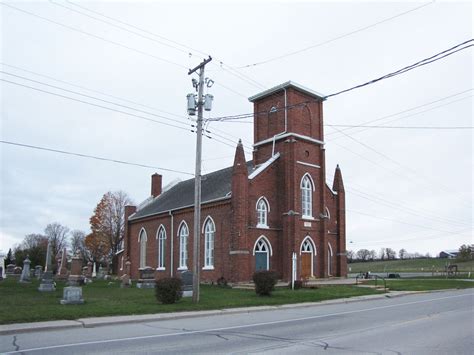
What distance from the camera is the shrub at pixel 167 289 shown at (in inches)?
751

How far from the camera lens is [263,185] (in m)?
34.7

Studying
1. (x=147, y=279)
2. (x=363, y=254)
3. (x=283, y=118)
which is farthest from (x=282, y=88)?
(x=363, y=254)

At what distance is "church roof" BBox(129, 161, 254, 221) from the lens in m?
36.2

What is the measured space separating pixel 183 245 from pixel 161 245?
4.32 meters

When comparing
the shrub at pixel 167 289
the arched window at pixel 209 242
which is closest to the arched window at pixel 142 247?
the arched window at pixel 209 242

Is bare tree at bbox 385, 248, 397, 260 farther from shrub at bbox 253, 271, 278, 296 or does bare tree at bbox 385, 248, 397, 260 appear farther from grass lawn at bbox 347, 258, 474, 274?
shrub at bbox 253, 271, 278, 296

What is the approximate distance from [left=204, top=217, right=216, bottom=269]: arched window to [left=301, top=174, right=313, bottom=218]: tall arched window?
22.7 ft

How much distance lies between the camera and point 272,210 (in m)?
35.0

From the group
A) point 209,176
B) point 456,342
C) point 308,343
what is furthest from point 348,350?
point 209,176

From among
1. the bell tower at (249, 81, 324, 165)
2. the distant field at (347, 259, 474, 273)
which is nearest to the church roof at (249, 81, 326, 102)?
the bell tower at (249, 81, 324, 165)

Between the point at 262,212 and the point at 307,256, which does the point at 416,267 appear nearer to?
the point at 307,256

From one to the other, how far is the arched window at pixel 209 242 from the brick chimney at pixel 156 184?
17.9 meters

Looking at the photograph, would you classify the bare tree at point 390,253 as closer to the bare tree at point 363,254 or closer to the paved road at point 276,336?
the bare tree at point 363,254

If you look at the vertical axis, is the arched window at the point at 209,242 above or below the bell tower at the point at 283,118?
below
